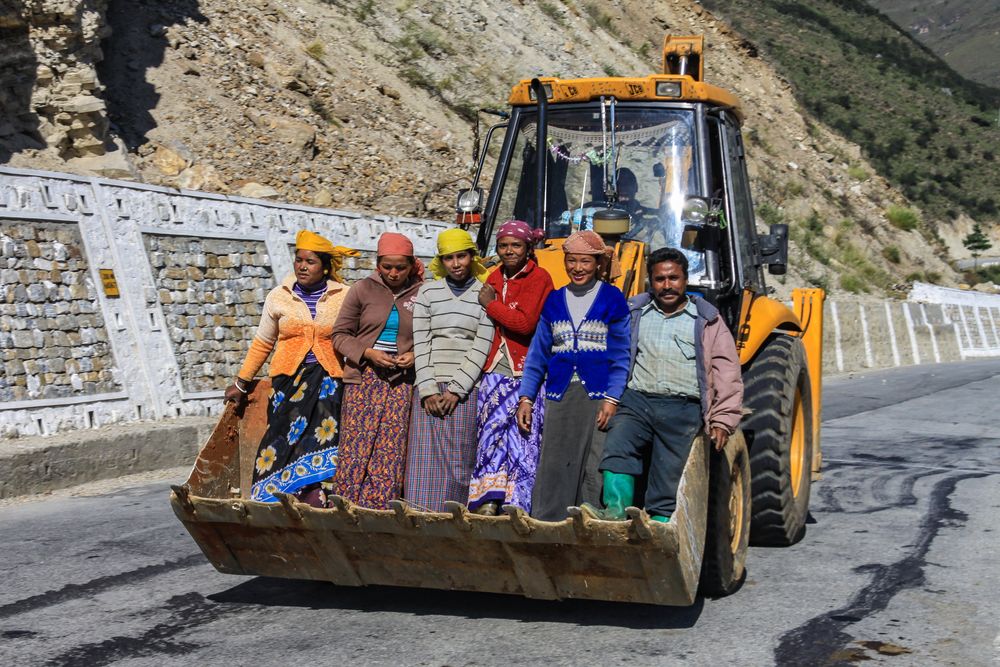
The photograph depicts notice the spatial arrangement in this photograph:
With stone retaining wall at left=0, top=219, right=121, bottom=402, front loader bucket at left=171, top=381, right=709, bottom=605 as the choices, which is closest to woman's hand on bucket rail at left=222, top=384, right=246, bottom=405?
front loader bucket at left=171, top=381, right=709, bottom=605

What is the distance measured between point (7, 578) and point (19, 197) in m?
5.97

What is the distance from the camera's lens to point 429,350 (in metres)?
6.62

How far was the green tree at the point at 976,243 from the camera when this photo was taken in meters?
67.0

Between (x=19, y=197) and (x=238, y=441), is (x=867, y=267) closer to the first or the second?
(x=19, y=197)

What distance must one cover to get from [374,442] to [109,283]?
24.6 ft

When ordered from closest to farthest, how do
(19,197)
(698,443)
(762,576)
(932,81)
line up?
(698,443) → (762,576) → (19,197) → (932,81)

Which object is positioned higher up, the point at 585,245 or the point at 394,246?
the point at 394,246

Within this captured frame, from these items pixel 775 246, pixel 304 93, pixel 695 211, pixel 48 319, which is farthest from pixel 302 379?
pixel 304 93

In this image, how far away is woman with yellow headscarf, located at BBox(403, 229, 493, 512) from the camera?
641 cm

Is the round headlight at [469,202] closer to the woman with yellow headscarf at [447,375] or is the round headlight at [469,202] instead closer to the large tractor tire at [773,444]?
the woman with yellow headscarf at [447,375]

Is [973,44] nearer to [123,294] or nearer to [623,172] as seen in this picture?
[123,294]

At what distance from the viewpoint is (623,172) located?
8.19 meters

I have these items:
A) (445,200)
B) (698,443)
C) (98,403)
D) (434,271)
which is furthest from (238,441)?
(445,200)

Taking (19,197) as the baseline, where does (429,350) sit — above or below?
below
